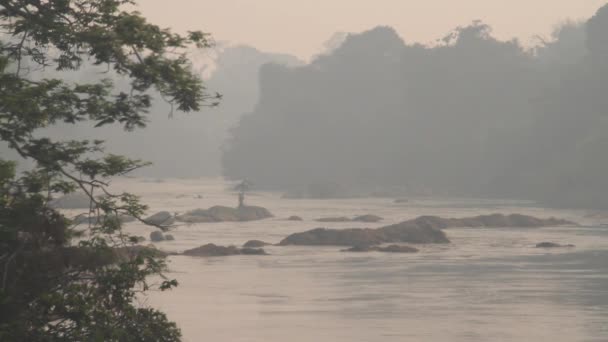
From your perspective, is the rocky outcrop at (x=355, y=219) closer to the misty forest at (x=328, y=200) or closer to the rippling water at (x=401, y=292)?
the misty forest at (x=328, y=200)

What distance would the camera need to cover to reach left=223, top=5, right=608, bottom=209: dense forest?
98500 millimetres

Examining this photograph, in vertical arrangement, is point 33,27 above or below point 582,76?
below

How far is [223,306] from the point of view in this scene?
31812 millimetres

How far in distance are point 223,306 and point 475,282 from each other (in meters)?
9.02

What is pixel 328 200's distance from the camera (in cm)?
10356

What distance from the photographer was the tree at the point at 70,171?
13.9 m

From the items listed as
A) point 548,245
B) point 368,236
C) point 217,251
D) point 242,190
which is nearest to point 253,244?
point 217,251

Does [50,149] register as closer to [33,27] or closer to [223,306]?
[33,27]

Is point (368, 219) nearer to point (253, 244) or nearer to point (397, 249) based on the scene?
point (253, 244)

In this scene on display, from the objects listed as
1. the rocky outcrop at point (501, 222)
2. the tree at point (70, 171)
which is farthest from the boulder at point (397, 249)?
the tree at point (70, 171)

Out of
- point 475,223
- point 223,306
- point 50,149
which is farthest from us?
point 475,223

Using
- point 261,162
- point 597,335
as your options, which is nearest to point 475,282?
point 597,335

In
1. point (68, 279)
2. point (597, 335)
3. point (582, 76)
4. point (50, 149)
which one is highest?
point (582, 76)

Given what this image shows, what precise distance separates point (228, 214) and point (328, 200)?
102ft
